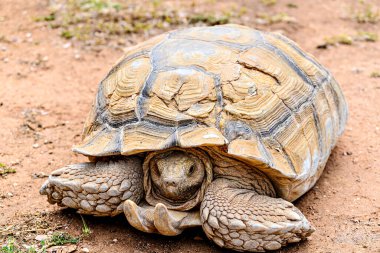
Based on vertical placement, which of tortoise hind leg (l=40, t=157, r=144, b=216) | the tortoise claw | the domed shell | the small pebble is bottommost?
the small pebble

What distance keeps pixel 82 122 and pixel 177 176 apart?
219 cm

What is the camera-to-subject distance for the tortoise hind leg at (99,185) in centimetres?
354

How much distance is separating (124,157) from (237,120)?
30.8 inches

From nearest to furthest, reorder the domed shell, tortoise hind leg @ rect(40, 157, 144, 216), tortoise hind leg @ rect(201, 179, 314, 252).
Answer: tortoise hind leg @ rect(201, 179, 314, 252), the domed shell, tortoise hind leg @ rect(40, 157, 144, 216)

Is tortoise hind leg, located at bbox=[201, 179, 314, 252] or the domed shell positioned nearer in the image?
tortoise hind leg, located at bbox=[201, 179, 314, 252]

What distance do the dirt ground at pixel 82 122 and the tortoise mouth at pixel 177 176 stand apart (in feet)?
0.81

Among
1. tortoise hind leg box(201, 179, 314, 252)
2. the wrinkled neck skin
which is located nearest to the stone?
the wrinkled neck skin

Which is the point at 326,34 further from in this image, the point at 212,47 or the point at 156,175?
the point at 156,175

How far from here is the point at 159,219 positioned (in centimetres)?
331

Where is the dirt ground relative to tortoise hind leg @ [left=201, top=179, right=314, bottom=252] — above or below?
below

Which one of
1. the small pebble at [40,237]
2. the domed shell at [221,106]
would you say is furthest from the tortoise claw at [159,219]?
the small pebble at [40,237]

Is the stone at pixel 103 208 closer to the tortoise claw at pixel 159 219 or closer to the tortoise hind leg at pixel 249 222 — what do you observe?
the tortoise claw at pixel 159 219

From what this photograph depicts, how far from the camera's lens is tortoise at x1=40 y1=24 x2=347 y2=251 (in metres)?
3.35

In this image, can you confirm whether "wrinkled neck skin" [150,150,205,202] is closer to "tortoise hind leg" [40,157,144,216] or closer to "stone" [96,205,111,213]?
"tortoise hind leg" [40,157,144,216]
